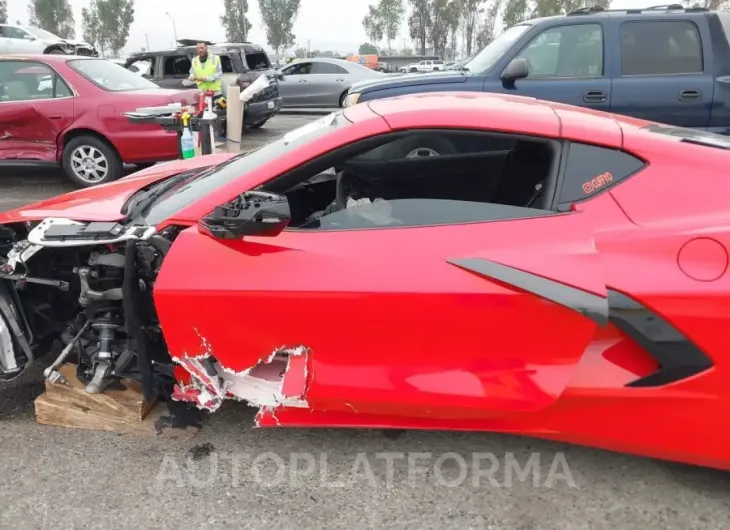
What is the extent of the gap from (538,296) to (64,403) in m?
2.07

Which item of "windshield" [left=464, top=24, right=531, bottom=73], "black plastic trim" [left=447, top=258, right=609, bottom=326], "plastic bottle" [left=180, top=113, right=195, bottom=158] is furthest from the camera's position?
"plastic bottle" [left=180, top=113, right=195, bottom=158]

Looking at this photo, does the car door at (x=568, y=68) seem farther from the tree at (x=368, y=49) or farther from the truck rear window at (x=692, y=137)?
the tree at (x=368, y=49)

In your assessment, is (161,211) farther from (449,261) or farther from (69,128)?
(69,128)

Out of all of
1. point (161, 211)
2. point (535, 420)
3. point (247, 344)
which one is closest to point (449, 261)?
point (535, 420)

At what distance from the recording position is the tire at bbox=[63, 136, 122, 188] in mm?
6727

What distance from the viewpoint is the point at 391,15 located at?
63.8m

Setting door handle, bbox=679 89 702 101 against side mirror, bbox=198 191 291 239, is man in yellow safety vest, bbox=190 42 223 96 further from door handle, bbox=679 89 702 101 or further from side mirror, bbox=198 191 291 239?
side mirror, bbox=198 191 291 239

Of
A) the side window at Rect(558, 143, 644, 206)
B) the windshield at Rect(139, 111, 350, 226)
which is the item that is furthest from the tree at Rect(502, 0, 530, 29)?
the side window at Rect(558, 143, 644, 206)

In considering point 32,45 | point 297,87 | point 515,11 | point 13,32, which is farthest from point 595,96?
point 515,11

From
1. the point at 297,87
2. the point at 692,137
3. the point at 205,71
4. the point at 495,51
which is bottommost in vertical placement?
the point at 692,137

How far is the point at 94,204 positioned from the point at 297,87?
42.7 feet

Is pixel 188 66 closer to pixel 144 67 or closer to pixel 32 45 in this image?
pixel 144 67

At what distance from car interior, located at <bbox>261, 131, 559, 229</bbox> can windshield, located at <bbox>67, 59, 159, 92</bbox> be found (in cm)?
502

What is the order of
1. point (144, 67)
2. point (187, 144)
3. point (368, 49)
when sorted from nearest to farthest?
point (187, 144) < point (144, 67) < point (368, 49)
